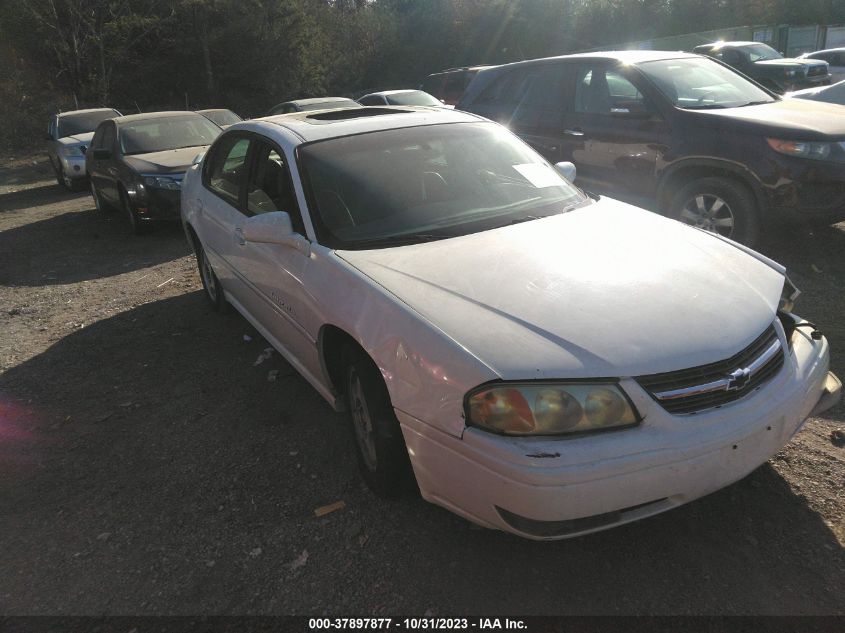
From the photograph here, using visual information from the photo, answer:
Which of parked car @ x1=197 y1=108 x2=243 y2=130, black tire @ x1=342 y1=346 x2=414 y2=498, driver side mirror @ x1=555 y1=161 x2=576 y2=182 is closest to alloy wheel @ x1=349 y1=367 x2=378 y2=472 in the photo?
black tire @ x1=342 y1=346 x2=414 y2=498

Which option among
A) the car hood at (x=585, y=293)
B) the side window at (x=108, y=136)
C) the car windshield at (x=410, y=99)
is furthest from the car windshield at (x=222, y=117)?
the car hood at (x=585, y=293)

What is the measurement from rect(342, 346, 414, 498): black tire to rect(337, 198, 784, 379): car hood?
0.38m

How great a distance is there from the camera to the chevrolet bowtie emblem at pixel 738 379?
2.29 metres

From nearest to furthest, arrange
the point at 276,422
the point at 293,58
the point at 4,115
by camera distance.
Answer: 1. the point at 276,422
2. the point at 4,115
3. the point at 293,58

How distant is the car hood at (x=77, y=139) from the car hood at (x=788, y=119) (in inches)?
485

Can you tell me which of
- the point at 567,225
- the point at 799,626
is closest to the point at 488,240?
the point at 567,225

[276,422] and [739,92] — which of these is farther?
[739,92]

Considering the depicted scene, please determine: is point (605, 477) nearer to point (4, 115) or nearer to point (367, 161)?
point (367, 161)

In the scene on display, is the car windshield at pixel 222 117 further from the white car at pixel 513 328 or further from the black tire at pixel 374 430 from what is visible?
the black tire at pixel 374 430

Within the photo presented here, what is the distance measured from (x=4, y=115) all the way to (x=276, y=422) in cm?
2563

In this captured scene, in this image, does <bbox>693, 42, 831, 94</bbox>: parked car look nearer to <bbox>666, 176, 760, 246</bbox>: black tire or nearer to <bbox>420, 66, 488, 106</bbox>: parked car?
<bbox>420, 66, 488, 106</bbox>: parked car

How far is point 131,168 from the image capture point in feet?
28.2

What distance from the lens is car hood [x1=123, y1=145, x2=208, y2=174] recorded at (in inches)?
334

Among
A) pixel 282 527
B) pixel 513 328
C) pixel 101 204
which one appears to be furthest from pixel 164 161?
pixel 513 328
